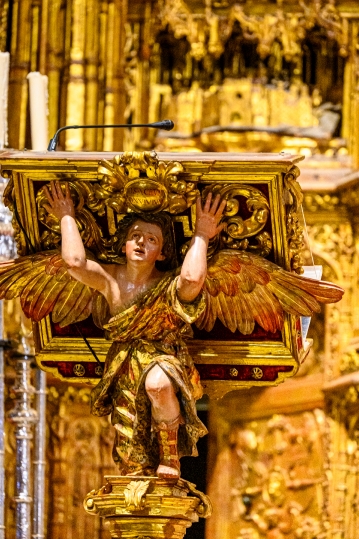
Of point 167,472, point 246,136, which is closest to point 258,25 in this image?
point 246,136

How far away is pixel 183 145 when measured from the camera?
8.02 metres

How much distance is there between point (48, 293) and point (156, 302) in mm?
377

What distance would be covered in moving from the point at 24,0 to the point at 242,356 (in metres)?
4.01

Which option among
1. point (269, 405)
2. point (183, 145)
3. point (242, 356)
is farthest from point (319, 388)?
point (242, 356)

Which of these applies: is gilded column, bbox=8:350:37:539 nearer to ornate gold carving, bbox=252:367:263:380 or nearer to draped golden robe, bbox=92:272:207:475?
ornate gold carving, bbox=252:367:263:380

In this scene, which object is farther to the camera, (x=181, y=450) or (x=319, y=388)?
(x=319, y=388)

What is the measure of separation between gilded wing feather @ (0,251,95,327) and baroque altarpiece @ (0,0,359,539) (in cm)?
323

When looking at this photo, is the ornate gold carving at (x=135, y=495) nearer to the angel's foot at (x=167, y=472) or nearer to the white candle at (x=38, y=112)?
the angel's foot at (x=167, y=472)

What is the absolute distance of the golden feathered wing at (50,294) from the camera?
436 cm

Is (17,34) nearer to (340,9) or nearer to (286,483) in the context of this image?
(340,9)

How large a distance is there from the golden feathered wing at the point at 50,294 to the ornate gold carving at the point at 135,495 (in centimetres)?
55

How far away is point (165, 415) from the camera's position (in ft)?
13.4

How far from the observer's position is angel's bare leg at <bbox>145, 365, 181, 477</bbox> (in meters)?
4.07

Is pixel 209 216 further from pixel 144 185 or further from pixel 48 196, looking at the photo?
pixel 48 196
